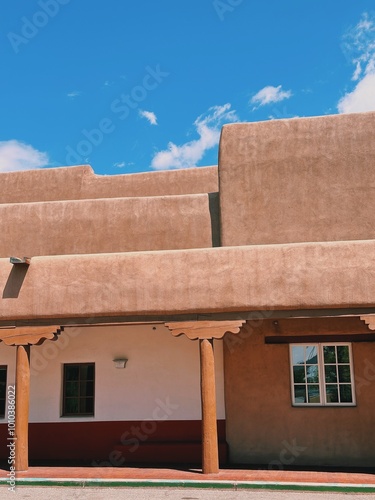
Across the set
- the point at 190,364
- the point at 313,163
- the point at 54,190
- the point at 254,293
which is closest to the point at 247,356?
the point at 190,364

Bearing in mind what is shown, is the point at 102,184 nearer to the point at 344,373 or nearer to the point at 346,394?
the point at 344,373

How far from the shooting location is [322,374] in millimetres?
11359

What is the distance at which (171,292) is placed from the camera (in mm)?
10039

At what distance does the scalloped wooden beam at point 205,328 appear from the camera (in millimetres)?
9820

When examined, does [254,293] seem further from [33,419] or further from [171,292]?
[33,419]

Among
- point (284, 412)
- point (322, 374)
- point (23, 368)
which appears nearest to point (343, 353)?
point (322, 374)

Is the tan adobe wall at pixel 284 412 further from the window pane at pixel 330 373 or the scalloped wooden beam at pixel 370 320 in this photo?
the scalloped wooden beam at pixel 370 320

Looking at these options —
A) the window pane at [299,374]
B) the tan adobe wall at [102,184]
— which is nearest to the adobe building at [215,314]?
the window pane at [299,374]

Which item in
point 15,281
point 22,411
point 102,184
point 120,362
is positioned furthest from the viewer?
point 102,184

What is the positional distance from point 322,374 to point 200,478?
11.7ft

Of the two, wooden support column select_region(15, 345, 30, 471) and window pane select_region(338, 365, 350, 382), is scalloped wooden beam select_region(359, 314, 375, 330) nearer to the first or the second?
window pane select_region(338, 365, 350, 382)

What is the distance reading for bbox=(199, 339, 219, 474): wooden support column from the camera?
9562mm

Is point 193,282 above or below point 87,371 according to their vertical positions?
above

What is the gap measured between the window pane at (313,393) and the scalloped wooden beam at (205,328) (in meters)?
2.67
